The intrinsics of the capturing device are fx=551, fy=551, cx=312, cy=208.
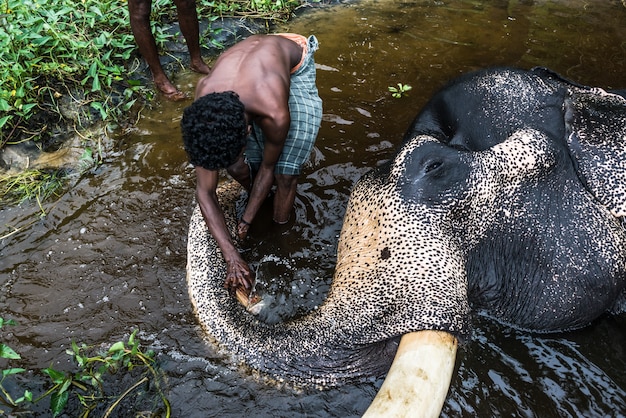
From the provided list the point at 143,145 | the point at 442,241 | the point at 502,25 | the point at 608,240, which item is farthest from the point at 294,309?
the point at 502,25

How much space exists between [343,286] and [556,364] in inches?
42.7

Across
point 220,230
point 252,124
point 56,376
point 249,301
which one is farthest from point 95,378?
point 252,124

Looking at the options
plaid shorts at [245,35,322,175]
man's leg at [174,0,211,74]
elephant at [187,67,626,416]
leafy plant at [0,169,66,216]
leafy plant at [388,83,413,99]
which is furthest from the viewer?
leafy plant at [388,83,413,99]

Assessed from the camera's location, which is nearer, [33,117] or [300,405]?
[300,405]

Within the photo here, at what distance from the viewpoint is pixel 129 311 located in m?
2.60

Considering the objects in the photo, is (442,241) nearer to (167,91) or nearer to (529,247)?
(529,247)

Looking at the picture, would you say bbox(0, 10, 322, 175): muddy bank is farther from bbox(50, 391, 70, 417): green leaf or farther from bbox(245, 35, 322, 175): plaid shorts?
bbox(50, 391, 70, 417): green leaf

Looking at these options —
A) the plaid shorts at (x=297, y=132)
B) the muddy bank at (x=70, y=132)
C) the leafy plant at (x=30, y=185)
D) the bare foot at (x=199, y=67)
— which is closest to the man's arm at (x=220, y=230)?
the plaid shorts at (x=297, y=132)

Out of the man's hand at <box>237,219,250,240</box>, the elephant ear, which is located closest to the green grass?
the man's hand at <box>237,219,250,240</box>

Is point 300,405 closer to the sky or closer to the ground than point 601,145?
closer to the ground

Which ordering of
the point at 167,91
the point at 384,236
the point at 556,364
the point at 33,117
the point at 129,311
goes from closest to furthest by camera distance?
1. the point at 384,236
2. the point at 556,364
3. the point at 129,311
4. the point at 33,117
5. the point at 167,91

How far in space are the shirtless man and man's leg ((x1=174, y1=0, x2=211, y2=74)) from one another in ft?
3.84

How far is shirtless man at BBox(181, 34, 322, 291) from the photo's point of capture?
7.56 feet

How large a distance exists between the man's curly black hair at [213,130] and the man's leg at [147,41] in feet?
6.35
